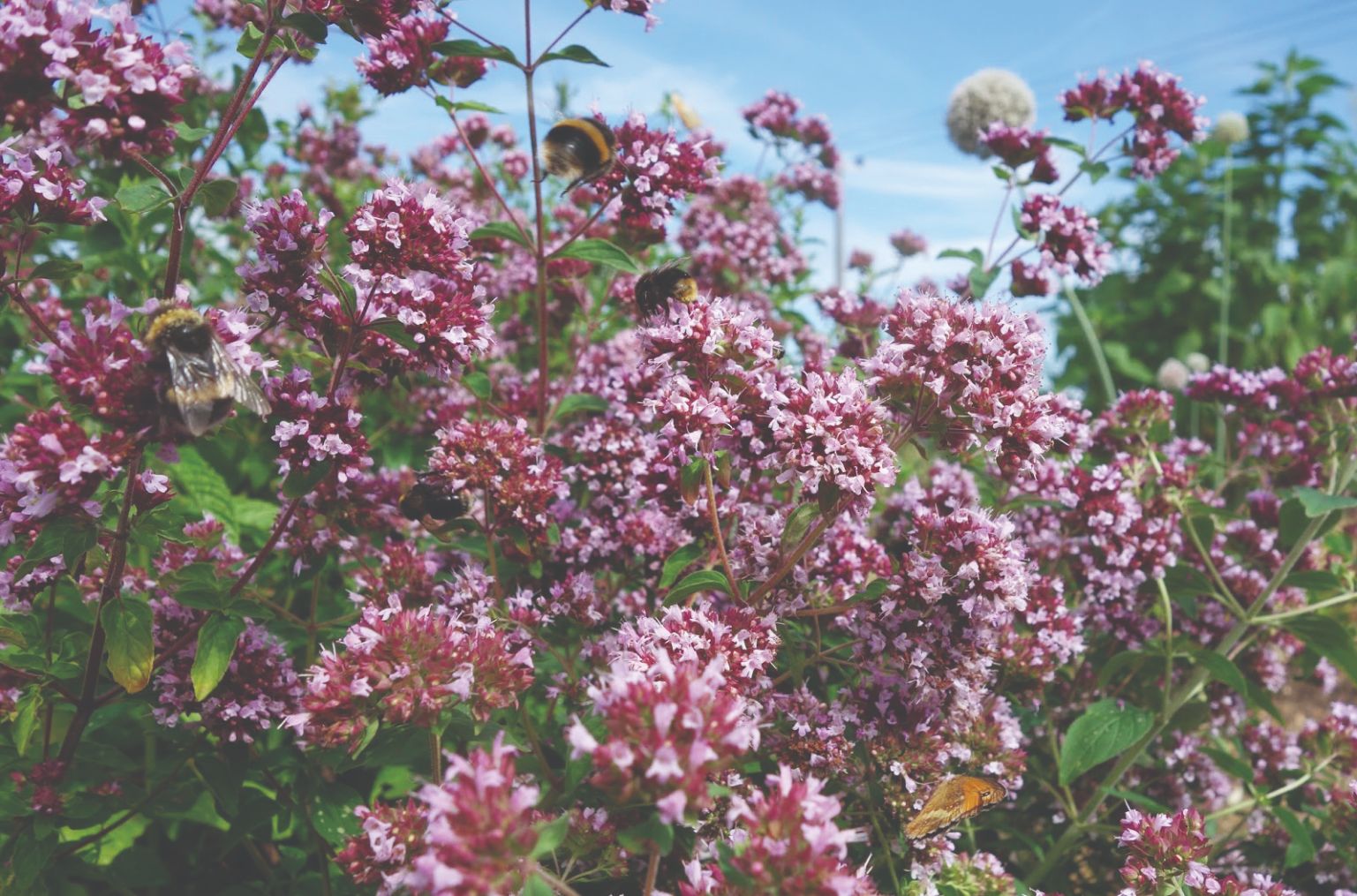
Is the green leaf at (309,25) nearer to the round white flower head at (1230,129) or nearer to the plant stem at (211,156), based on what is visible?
the plant stem at (211,156)

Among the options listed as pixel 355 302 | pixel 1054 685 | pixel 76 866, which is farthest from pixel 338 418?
pixel 1054 685

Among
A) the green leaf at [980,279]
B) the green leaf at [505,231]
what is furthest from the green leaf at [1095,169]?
the green leaf at [505,231]

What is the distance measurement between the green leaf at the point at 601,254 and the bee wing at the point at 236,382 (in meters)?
1.24

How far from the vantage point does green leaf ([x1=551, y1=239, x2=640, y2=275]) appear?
116 inches

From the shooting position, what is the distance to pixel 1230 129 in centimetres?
1002

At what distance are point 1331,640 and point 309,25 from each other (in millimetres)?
3843

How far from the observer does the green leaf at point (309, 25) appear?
6.95ft

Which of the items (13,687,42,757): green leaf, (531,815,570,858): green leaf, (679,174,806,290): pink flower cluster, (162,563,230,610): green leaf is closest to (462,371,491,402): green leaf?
(162,563,230,610): green leaf

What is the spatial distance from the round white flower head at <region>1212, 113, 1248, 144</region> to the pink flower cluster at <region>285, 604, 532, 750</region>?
11.1 metres

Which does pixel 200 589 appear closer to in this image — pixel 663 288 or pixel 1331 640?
pixel 663 288

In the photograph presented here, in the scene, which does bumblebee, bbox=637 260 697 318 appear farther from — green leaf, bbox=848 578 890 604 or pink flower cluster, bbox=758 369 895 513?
green leaf, bbox=848 578 890 604

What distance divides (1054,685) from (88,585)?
365 centimetres

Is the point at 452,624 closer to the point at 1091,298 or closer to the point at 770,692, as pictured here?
the point at 770,692

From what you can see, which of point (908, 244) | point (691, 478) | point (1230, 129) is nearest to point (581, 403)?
point (691, 478)
